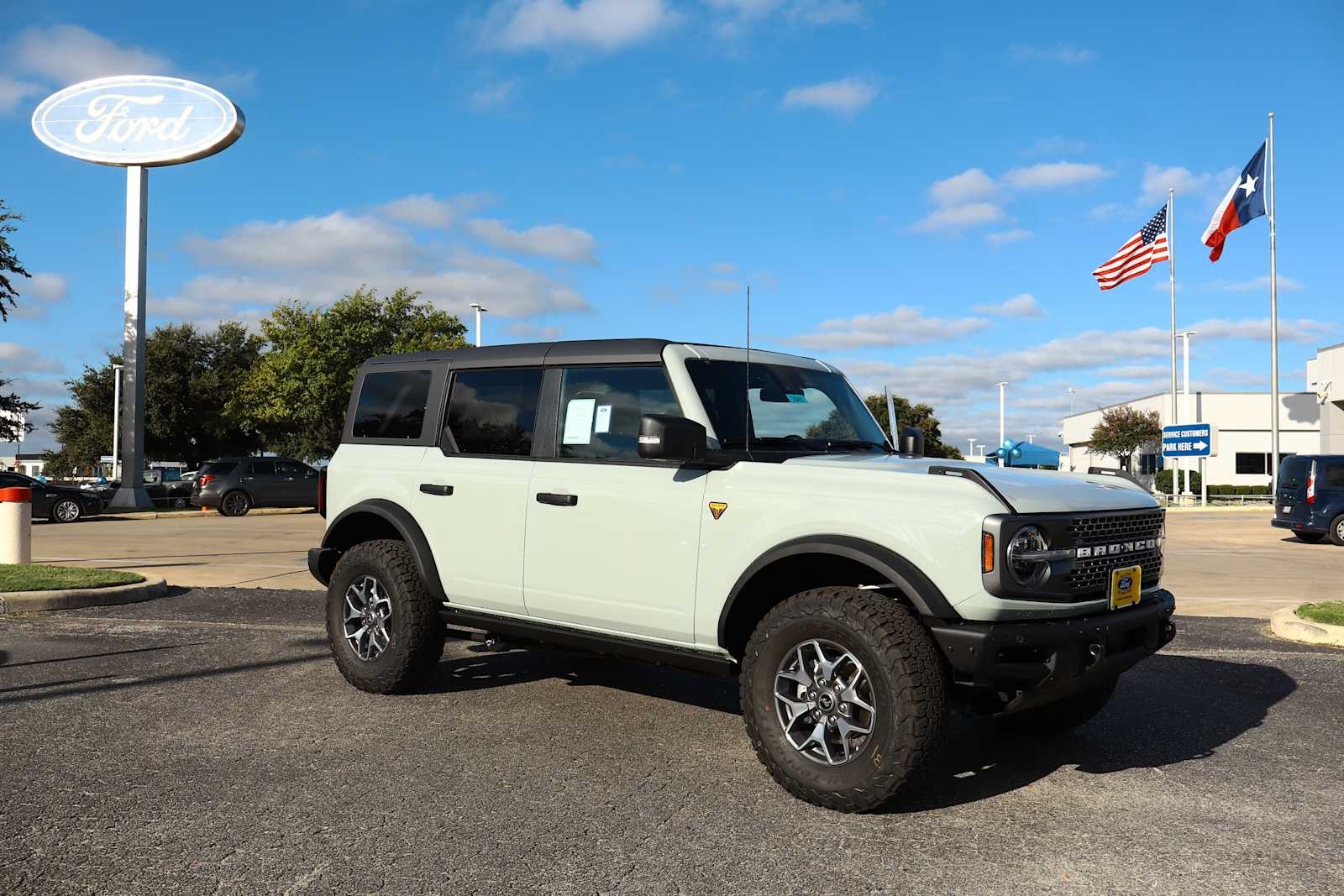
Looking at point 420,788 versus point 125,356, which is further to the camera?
point 125,356

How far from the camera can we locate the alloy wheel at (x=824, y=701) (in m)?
4.10

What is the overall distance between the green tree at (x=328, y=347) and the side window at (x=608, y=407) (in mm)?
36047

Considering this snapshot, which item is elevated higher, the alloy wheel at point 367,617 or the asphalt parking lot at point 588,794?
the alloy wheel at point 367,617

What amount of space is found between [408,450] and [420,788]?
7.57ft

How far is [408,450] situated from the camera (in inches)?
238

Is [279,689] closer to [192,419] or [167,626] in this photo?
[167,626]

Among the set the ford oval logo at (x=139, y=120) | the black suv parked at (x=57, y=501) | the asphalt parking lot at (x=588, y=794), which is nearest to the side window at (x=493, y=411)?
the asphalt parking lot at (x=588, y=794)

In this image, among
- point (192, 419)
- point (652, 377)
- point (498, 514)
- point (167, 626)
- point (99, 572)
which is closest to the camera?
point (652, 377)

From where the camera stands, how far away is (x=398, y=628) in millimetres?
5754

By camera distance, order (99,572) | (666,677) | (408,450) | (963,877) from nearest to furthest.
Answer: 1. (963,877)
2. (408,450)
3. (666,677)
4. (99,572)

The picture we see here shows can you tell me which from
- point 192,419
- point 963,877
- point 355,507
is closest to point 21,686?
point 355,507

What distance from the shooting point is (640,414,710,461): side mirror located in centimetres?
440

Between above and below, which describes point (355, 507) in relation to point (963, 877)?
above

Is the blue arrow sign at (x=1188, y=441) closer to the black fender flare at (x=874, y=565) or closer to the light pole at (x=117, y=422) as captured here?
the black fender flare at (x=874, y=565)
